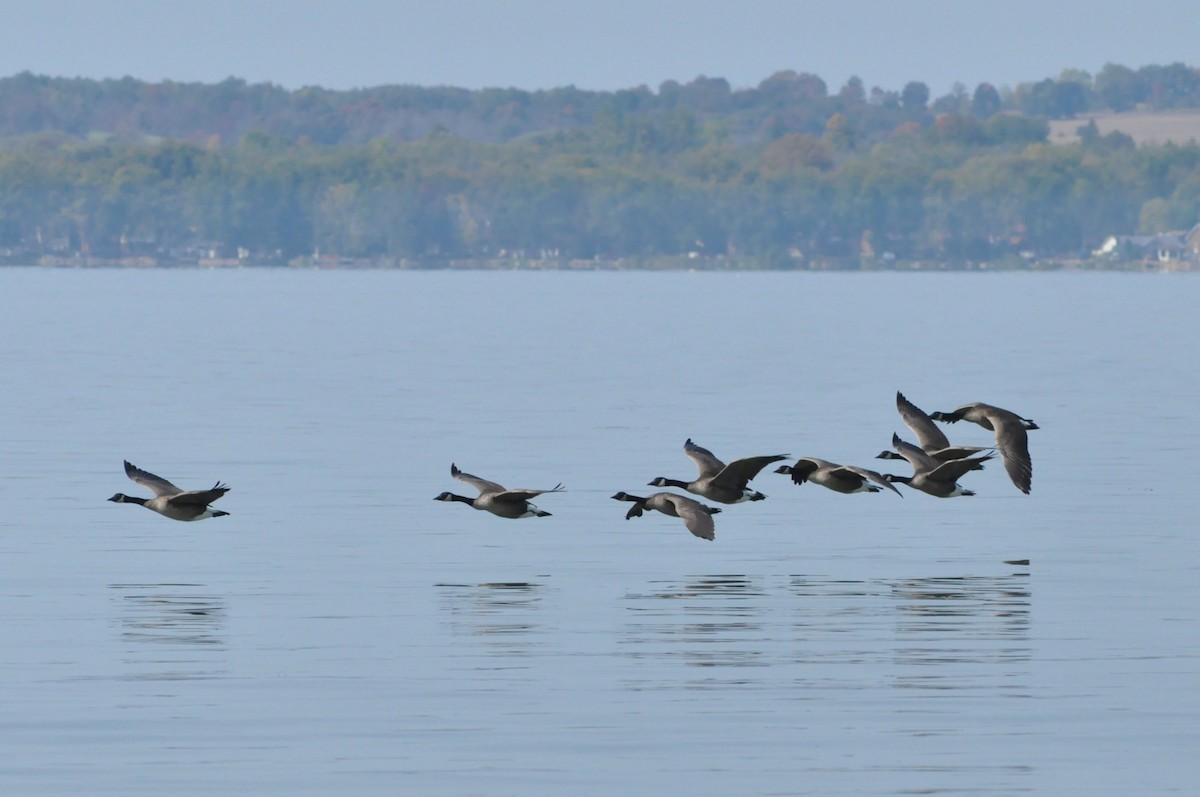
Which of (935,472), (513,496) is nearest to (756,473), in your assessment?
(935,472)

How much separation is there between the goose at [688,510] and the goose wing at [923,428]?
3.61m

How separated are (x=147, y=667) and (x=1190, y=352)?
196 feet

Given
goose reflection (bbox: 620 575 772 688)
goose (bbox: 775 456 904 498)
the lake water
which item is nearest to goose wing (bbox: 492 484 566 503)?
the lake water

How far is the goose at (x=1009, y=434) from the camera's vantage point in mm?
26656

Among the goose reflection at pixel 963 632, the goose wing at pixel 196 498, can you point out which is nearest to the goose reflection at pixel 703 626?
the goose reflection at pixel 963 632

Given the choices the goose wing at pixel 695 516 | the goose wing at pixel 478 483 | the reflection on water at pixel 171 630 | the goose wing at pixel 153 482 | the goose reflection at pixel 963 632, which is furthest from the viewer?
the goose wing at pixel 478 483

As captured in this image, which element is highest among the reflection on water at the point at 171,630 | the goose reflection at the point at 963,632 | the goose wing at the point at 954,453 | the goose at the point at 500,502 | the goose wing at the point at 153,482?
the goose wing at the point at 954,453

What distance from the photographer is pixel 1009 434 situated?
2744 cm

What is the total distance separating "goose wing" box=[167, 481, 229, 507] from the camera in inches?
979

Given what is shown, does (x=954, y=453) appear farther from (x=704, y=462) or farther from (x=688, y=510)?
(x=688, y=510)

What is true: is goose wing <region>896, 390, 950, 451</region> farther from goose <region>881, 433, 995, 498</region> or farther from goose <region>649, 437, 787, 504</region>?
goose <region>649, 437, 787, 504</region>

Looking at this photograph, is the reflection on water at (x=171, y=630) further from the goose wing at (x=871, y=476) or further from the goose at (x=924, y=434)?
the goose at (x=924, y=434)

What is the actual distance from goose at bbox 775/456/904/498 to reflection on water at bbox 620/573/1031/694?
1077 millimetres

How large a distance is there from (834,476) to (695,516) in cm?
302
